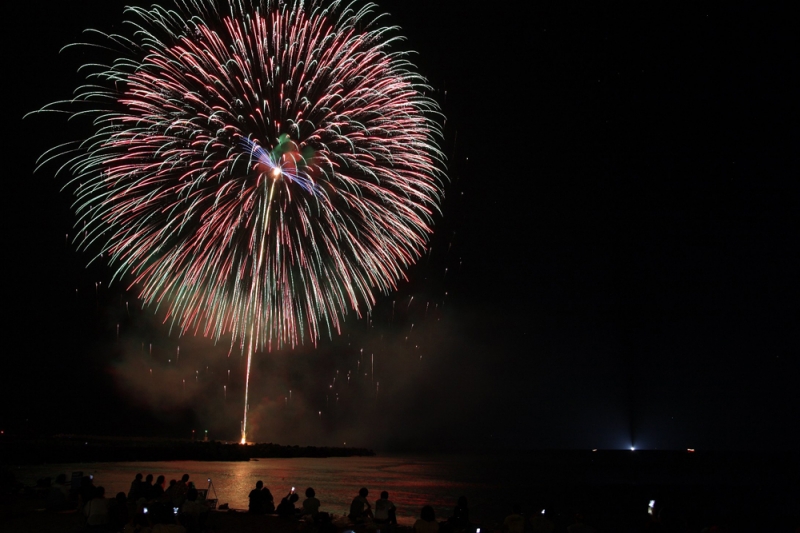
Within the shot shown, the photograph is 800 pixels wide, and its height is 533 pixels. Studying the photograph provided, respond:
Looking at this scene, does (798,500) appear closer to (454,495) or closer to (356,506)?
(454,495)

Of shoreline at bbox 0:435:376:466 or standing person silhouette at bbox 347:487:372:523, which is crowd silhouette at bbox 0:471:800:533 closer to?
standing person silhouette at bbox 347:487:372:523

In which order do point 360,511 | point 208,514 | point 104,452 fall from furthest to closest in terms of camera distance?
point 104,452, point 360,511, point 208,514

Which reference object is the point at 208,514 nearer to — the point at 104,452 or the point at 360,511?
the point at 360,511

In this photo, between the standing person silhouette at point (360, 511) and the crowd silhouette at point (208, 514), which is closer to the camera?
the crowd silhouette at point (208, 514)

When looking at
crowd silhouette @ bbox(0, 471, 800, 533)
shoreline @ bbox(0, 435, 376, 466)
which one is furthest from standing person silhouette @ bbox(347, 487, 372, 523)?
shoreline @ bbox(0, 435, 376, 466)

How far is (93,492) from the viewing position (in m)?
13.9

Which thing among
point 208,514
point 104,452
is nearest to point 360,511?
point 208,514

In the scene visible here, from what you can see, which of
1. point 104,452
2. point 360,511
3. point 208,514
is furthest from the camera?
point 104,452

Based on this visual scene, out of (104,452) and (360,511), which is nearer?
(360,511)

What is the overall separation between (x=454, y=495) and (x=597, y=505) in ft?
32.7

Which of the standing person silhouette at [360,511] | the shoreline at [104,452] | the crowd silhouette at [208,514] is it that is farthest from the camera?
the shoreline at [104,452]

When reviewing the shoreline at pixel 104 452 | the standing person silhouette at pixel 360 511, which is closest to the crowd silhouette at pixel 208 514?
the standing person silhouette at pixel 360 511

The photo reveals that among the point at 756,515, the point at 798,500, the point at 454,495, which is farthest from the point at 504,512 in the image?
the point at 798,500

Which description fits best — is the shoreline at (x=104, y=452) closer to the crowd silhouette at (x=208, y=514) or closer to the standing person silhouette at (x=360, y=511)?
the crowd silhouette at (x=208, y=514)
